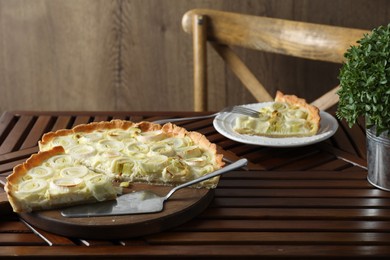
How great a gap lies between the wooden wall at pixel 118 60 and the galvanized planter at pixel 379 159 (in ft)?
4.67

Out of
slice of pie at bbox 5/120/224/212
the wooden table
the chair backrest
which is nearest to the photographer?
the wooden table

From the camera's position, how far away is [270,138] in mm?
1567

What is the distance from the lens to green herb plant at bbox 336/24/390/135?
4.08 ft

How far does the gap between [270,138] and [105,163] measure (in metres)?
0.42

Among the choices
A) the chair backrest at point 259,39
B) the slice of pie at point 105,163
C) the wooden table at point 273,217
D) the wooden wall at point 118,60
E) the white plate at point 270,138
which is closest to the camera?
the wooden table at point 273,217

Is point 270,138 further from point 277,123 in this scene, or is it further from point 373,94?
point 373,94

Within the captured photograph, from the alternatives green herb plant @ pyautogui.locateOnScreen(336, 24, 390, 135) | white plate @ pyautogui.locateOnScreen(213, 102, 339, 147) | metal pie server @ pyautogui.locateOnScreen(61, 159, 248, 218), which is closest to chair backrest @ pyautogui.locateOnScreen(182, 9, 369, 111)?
white plate @ pyautogui.locateOnScreen(213, 102, 339, 147)

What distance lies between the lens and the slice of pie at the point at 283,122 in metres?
1.58

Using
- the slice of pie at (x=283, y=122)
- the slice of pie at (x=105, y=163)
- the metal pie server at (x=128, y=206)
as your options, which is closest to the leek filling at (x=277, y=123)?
the slice of pie at (x=283, y=122)

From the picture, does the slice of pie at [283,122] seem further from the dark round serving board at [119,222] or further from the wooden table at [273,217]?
the dark round serving board at [119,222]

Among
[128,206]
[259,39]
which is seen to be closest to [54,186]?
[128,206]

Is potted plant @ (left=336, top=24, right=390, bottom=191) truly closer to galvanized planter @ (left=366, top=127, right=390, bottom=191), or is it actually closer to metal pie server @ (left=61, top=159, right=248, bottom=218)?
galvanized planter @ (left=366, top=127, right=390, bottom=191)

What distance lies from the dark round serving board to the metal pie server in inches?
0.4
